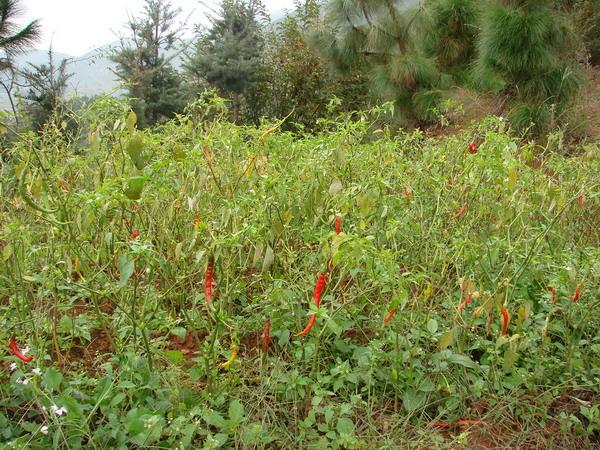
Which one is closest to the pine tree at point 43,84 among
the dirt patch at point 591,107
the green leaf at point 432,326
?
the dirt patch at point 591,107

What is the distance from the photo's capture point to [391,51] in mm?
6340

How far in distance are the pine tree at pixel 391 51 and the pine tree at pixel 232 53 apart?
9.16 ft

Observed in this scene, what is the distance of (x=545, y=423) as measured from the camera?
5.44ft

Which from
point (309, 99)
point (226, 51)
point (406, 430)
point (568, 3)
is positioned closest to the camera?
point (406, 430)

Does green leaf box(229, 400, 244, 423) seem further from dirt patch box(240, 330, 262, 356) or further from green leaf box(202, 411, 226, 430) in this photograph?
dirt patch box(240, 330, 262, 356)

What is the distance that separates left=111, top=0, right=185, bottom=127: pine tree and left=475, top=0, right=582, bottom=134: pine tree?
16.9 ft

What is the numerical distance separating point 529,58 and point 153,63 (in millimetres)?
6533

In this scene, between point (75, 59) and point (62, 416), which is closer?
point (62, 416)

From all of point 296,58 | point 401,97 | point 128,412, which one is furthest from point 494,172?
point 296,58

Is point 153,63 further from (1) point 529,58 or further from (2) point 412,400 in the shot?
(2) point 412,400

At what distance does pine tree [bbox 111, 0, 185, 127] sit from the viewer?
28.3ft

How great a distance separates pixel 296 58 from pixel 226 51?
1454 millimetres

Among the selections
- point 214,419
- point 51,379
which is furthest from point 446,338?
point 51,379

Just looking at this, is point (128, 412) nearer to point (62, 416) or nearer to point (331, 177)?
point (62, 416)
